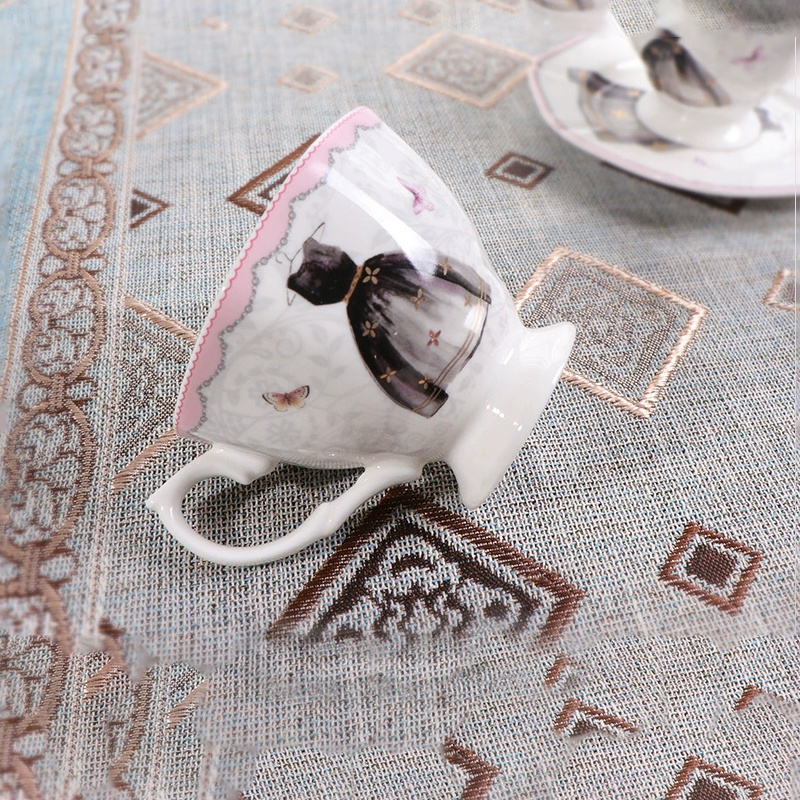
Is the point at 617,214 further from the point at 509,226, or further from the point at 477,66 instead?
the point at 477,66

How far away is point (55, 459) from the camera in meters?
0.28

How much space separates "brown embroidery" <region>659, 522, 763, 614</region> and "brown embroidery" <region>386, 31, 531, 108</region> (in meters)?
0.29

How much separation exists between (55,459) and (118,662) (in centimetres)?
9

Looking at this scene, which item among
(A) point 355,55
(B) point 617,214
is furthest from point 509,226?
(A) point 355,55

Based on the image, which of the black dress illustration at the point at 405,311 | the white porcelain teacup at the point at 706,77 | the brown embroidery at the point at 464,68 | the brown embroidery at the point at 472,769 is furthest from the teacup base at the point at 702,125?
the brown embroidery at the point at 472,769

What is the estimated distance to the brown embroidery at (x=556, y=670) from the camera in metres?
0.23

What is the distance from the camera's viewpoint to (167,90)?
0.43m

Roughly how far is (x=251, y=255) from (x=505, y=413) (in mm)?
98

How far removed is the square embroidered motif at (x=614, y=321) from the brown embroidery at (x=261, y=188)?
0.14 meters

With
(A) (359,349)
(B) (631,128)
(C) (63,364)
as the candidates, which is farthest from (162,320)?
(B) (631,128)

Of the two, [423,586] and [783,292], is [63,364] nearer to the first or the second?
[423,586]

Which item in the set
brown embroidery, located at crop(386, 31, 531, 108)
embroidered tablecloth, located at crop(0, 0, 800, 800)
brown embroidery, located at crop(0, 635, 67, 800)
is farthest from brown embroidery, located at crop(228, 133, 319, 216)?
brown embroidery, located at crop(0, 635, 67, 800)

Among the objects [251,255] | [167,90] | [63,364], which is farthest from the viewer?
[167,90]

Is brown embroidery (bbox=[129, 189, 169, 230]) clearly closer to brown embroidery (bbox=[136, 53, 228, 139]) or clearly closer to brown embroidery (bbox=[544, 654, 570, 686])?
brown embroidery (bbox=[136, 53, 228, 139])
